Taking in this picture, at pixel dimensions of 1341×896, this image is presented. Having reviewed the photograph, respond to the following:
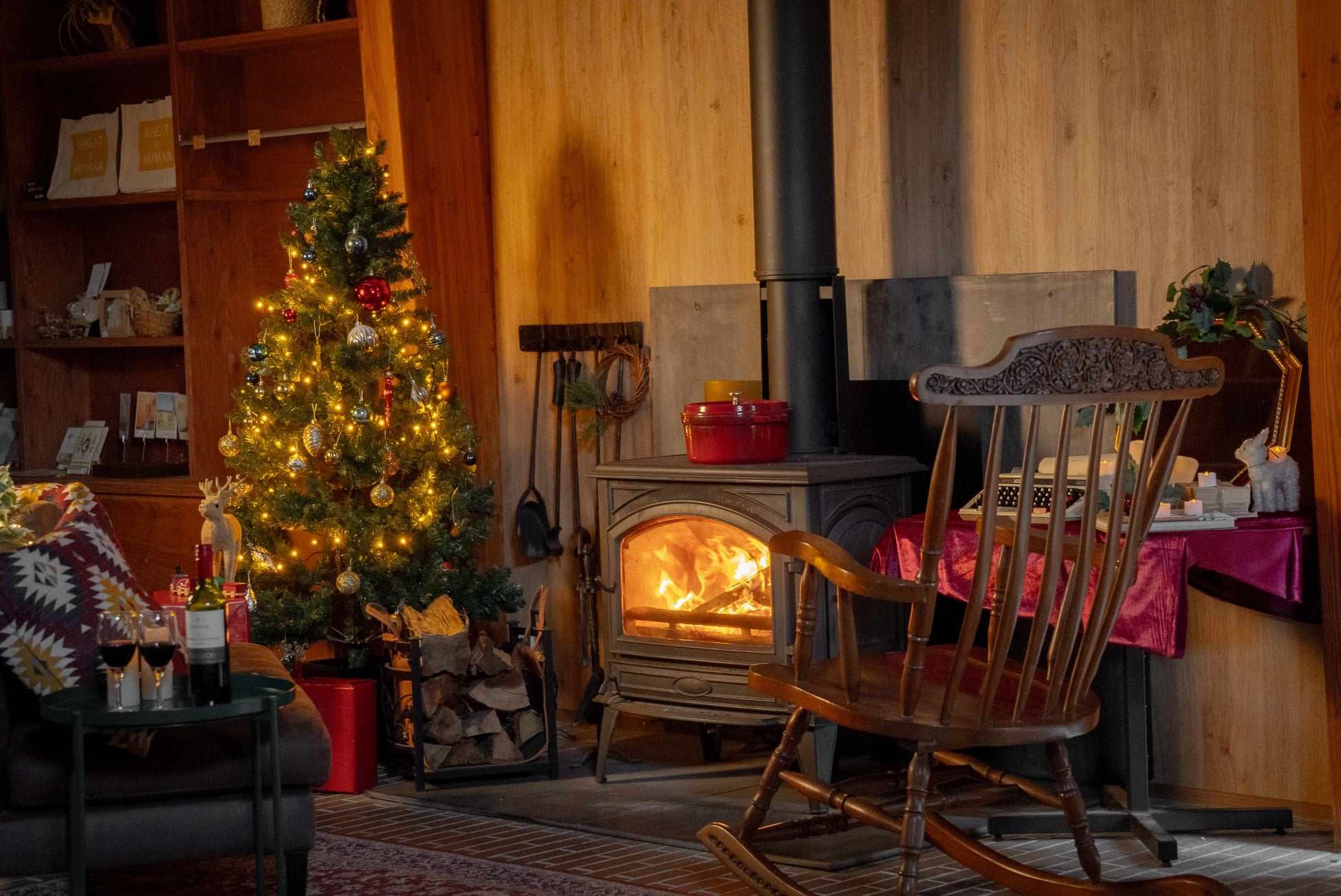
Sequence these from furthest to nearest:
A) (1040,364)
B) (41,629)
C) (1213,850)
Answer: (1213,850)
(41,629)
(1040,364)

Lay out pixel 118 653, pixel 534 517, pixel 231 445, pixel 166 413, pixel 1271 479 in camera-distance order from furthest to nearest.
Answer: pixel 166 413 → pixel 534 517 → pixel 231 445 → pixel 1271 479 → pixel 118 653

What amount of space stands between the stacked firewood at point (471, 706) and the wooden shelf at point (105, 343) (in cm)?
179

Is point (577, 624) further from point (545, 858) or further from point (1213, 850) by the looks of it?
point (1213, 850)

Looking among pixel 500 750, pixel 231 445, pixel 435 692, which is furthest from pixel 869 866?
pixel 231 445

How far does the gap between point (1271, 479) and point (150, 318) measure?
3.71 meters

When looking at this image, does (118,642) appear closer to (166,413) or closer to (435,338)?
(435,338)

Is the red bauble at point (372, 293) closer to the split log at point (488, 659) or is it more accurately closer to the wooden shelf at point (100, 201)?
the split log at point (488, 659)

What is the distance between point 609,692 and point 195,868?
109cm

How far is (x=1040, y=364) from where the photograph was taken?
2.51 metres

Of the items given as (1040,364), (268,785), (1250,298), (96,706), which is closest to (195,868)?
(268,785)

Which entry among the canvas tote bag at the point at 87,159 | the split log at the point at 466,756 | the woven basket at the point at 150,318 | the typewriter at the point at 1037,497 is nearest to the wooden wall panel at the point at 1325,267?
the typewriter at the point at 1037,497

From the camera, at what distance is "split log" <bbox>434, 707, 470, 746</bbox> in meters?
4.06

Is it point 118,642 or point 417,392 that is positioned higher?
point 417,392

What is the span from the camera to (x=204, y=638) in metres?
2.72
